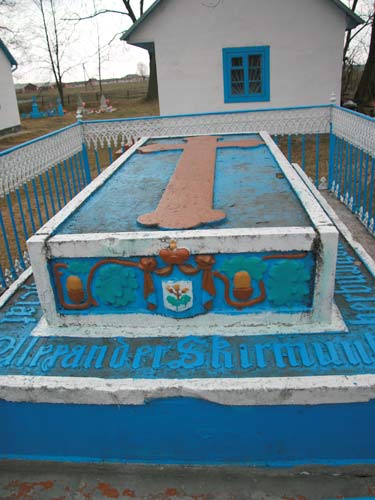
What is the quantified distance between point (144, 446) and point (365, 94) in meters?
13.3

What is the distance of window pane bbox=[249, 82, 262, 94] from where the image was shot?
10.7 metres

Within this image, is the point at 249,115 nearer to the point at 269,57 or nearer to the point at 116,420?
the point at 269,57

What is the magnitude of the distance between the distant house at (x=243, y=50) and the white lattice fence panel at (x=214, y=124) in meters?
3.54

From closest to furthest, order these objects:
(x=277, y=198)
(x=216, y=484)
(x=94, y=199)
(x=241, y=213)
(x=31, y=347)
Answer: (x=216, y=484), (x=31, y=347), (x=241, y=213), (x=277, y=198), (x=94, y=199)

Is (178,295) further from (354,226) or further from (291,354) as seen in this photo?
(354,226)

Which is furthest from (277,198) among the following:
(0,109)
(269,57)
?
(0,109)

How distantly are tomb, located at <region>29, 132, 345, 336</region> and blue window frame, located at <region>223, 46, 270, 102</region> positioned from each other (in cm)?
823

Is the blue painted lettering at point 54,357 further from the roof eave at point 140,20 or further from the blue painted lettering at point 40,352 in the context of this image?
the roof eave at point 140,20

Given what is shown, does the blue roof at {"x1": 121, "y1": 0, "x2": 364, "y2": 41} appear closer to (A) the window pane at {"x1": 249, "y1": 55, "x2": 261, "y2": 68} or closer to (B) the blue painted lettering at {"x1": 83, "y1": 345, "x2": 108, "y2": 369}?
(A) the window pane at {"x1": 249, "y1": 55, "x2": 261, "y2": 68}

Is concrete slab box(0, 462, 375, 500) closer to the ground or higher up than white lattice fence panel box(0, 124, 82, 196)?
closer to the ground

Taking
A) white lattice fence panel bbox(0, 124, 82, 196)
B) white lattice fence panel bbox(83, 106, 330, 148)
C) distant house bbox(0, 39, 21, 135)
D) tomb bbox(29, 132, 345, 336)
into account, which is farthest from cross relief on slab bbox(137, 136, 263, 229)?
distant house bbox(0, 39, 21, 135)

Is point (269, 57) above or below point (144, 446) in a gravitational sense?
above

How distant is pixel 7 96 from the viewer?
18750 mm

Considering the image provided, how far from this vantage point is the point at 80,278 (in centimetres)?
275
